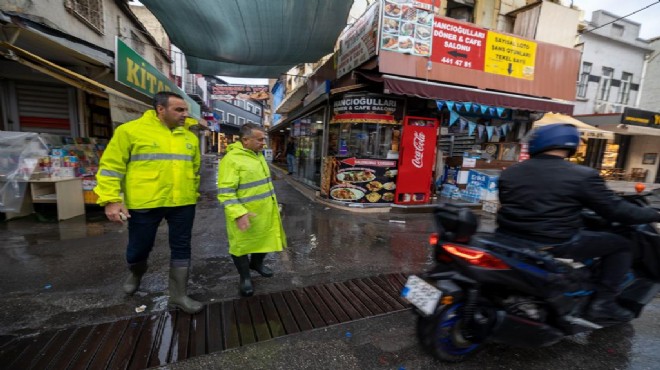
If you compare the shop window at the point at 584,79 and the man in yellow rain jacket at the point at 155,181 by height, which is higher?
the shop window at the point at 584,79

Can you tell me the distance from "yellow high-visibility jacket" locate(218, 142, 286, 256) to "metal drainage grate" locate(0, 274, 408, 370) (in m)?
0.60

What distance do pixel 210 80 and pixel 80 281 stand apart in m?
36.3

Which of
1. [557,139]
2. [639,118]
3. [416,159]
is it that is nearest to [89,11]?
[416,159]

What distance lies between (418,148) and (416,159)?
29cm

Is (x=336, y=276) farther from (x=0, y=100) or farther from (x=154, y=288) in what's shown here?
(x=0, y=100)

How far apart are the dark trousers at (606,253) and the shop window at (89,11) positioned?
11.3 meters

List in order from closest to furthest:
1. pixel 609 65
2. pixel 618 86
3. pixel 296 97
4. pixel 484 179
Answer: pixel 484 179
pixel 296 97
pixel 609 65
pixel 618 86

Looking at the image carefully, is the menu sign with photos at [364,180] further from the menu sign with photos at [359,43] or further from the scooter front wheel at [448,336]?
the scooter front wheel at [448,336]

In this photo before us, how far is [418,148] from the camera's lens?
7613 mm

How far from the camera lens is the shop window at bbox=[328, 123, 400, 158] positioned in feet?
25.0

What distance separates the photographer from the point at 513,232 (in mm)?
2289

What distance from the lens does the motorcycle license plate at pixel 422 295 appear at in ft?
6.51

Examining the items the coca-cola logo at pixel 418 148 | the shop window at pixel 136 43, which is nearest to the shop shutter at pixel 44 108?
the shop window at pixel 136 43

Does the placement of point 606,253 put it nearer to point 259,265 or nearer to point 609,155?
point 259,265
